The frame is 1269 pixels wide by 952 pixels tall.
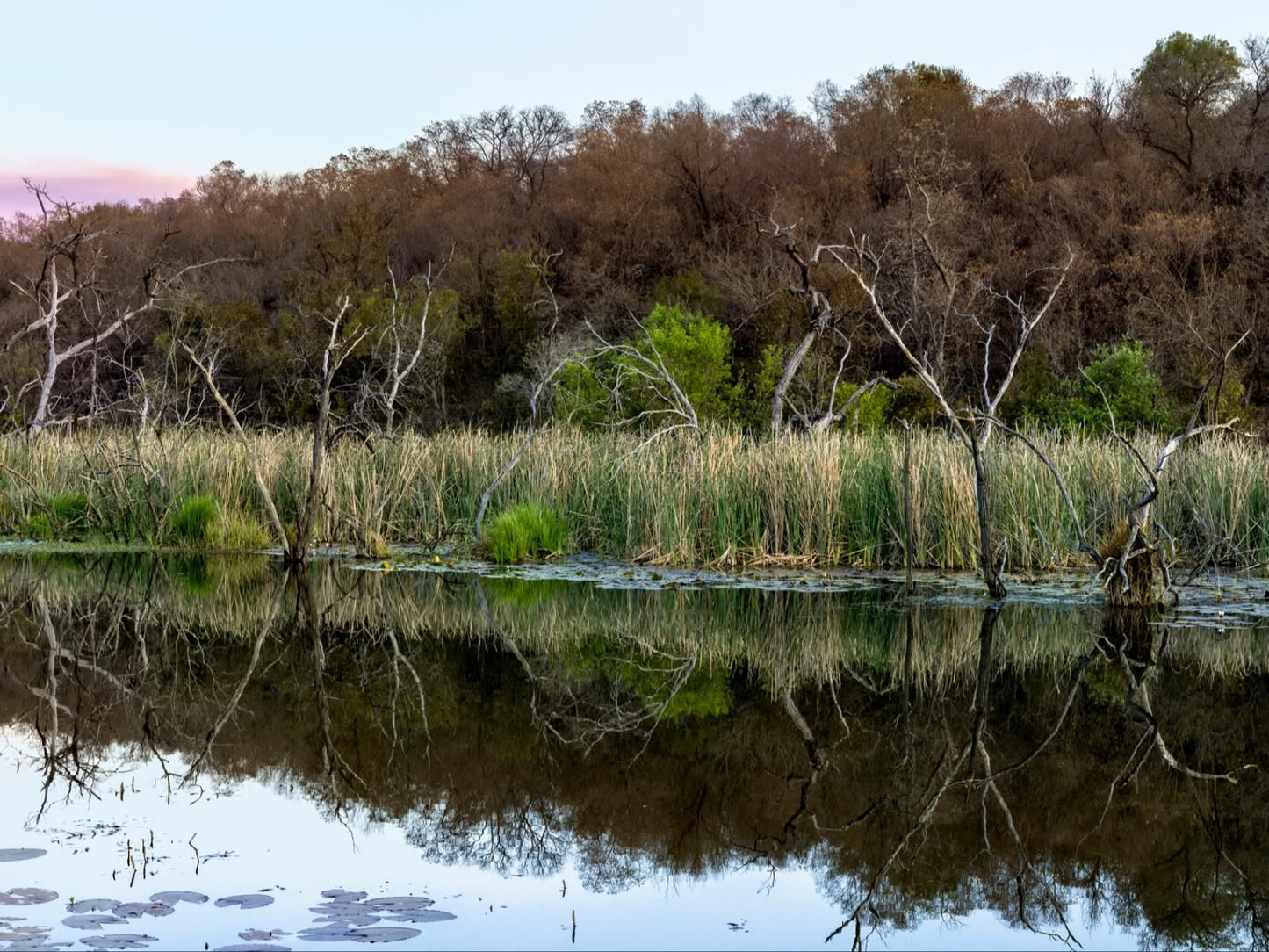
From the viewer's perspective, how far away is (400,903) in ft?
13.9

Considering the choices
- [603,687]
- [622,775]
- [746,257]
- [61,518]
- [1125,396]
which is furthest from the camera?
[746,257]

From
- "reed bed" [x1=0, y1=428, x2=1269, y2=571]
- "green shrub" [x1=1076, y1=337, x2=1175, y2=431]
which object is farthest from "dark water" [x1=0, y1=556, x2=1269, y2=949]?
"green shrub" [x1=1076, y1=337, x2=1175, y2=431]

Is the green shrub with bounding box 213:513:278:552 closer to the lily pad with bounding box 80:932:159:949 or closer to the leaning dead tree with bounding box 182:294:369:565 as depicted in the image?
the leaning dead tree with bounding box 182:294:369:565

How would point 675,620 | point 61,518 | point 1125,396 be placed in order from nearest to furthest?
1. point 675,620
2. point 61,518
3. point 1125,396

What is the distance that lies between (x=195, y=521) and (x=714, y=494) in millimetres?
5492

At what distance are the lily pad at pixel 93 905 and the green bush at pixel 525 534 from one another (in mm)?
8950

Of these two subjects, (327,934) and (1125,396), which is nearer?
(327,934)

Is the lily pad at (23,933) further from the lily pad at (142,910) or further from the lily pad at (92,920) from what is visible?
the lily pad at (142,910)

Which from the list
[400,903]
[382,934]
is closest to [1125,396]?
[400,903]

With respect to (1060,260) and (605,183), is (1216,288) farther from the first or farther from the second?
(605,183)

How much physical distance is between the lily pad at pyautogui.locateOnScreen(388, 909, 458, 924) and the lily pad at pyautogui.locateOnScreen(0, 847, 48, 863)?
1347 mm

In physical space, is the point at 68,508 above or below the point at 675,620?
above

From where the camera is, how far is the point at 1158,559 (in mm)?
10016

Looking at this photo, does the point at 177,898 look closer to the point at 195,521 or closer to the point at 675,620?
the point at 675,620
